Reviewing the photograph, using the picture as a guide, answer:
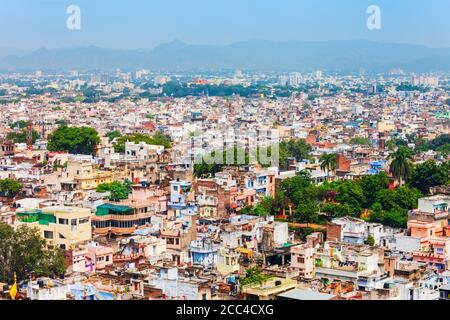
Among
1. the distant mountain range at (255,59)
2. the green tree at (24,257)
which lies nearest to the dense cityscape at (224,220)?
the green tree at (24,257)

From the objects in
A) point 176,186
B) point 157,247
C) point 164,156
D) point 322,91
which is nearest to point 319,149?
point 164,156

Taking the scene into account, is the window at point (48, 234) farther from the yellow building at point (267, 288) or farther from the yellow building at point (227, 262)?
the yellow building at point (267, 288)

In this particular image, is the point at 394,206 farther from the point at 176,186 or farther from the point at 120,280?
the point at 120,280

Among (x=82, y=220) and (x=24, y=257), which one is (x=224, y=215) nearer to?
(x=82, y=220)

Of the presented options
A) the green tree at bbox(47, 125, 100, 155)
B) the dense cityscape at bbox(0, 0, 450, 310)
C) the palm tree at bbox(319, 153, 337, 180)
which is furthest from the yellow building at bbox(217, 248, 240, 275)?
the green tree at bbox(47, 125, 100, 155)

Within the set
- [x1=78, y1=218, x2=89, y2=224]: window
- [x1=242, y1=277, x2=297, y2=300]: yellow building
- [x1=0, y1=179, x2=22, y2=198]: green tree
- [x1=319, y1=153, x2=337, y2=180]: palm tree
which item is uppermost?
[x1=242, y1=277, x2=297, y2=300]: yellow building

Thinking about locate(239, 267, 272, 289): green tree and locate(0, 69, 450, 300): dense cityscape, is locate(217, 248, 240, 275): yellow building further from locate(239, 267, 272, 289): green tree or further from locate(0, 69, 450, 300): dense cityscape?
locate(239, 267, 272, 289): green tree

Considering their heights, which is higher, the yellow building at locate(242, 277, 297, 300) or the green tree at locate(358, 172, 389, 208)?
the yellow building at locate(242, 277, 297, 300)
